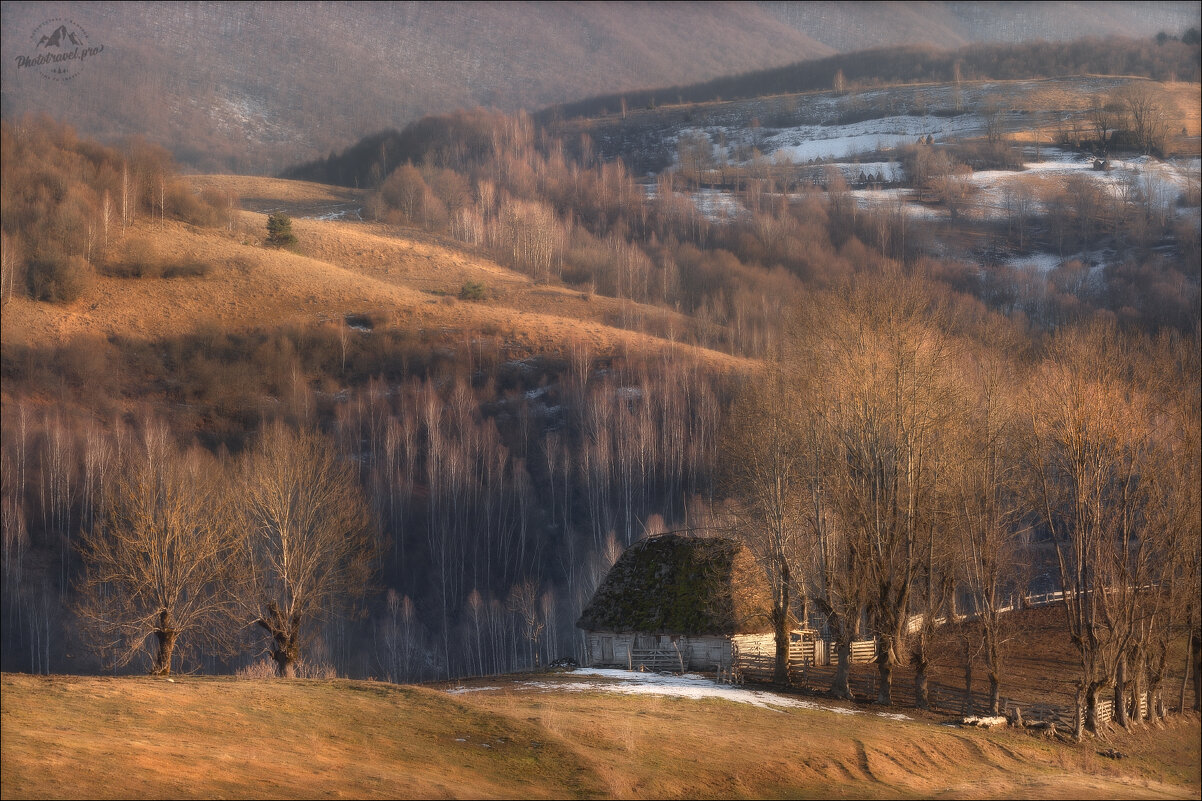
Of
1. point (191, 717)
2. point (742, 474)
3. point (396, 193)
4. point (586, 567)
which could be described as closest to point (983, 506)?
point (742, 474)

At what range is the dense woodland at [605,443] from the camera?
122 feet

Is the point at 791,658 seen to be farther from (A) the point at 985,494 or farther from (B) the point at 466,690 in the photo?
(B) the point at 466,690

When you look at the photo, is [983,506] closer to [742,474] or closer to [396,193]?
[742,474]

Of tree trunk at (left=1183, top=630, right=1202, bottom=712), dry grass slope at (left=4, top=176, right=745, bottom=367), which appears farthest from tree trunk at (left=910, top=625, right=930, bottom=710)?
dry grass slope at (left=4, top=176, right=745, bottom=367)

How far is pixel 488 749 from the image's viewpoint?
24.9 meters

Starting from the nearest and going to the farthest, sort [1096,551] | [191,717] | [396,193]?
1. [191,717]
2. [1096,551]
3. [396,193]

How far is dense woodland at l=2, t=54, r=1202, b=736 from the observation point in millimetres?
37219

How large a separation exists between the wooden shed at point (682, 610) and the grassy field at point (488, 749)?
8678 millimetres

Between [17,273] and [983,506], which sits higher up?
[17,273]

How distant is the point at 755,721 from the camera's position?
102ft

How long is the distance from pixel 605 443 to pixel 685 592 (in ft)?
174

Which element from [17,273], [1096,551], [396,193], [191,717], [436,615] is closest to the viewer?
[191,717]

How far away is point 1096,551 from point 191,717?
95.2 ft

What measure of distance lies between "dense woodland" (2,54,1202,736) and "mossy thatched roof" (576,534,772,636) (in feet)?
7.72
